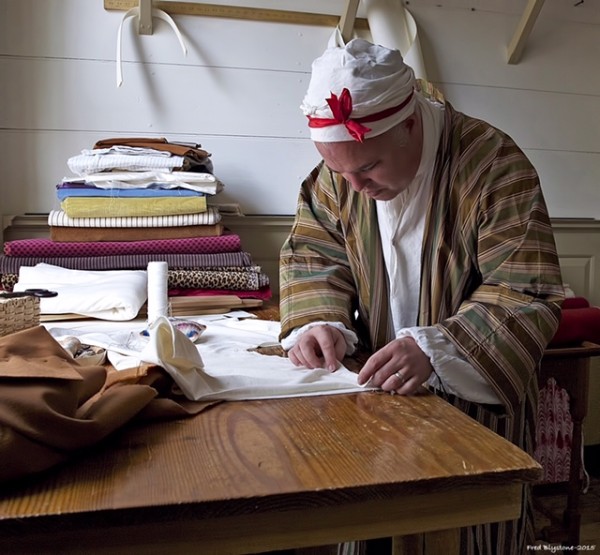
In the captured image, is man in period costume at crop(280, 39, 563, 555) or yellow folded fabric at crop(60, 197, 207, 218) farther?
yellow folded fabric at crop(60, 197, 207, 218)

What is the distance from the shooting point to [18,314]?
113 cm

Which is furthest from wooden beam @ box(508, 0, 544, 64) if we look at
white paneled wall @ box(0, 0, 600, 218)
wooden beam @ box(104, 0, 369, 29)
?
wooden beam @ box(104, 0, 369, 29)

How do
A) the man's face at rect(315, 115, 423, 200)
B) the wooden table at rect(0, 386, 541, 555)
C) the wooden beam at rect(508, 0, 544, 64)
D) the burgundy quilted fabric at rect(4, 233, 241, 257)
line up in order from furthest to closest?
the wooden beam at rect(508, 0, 544, 64), the burgundy quilted fabric at rect(4, 233, 241, 257), the man's face at rect(315, 115, 423, 200), the wooden table at rect(0, 386, 541, 555)

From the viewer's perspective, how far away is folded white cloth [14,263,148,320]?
5.12 ft

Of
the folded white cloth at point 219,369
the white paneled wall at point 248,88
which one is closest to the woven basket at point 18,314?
the folded white cloth at point 219,369

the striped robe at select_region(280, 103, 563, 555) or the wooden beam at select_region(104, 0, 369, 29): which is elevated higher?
the wooden beam at select_region(104, 0, 369, 29)

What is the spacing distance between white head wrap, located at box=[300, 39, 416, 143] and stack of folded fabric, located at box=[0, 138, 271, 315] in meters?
0.75

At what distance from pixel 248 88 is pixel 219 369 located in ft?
4.55

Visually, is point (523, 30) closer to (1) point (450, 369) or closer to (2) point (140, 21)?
A: (2) point (140, 21)

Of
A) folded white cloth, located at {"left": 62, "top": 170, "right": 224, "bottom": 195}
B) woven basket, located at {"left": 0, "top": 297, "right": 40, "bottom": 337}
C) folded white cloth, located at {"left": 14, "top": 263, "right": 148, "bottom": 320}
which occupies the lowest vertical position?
folded white cloth, located at {"left": 14, "top": 263, "right": 148, "bottom": 320}

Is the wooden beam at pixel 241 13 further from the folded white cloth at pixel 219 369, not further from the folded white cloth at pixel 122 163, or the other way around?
the folded white cloth at pixel 219 369

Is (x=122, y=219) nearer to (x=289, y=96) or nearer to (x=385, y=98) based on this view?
(x=289, y=96)

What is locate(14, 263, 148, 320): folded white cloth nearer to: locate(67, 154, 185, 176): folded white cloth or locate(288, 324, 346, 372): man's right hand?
locate(67, 154, 185, 176): folded white cloth

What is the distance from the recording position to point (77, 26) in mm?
2037
